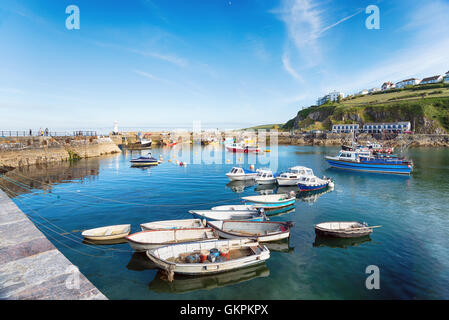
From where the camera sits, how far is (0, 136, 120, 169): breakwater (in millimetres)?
43812

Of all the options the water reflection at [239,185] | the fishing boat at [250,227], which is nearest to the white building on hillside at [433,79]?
the water reflection at [239,185]

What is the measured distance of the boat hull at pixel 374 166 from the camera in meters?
45.2

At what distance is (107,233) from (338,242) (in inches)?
734

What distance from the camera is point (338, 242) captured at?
17.0 metres

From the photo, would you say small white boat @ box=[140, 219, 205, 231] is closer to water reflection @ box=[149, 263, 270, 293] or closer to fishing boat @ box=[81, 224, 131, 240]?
fishing boat @ box=[81, 224, 131, 240]

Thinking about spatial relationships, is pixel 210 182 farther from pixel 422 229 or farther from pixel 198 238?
pixel 422 229

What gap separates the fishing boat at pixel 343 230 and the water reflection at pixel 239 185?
15599 millimetres

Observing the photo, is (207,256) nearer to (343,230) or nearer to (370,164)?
(343,230)

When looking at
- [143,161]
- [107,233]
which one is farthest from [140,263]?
[143,161]

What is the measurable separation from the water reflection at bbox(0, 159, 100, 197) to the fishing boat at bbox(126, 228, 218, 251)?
Answer: 2575 cm

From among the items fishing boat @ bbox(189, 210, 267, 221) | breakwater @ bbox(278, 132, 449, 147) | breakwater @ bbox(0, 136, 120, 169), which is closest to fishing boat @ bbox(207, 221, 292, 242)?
fishing boat @ bbox(189, 210, 267, 221)

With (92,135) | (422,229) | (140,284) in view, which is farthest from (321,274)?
(92,135)

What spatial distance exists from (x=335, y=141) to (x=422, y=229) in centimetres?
12246

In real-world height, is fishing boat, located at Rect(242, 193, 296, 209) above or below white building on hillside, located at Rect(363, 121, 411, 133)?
below
